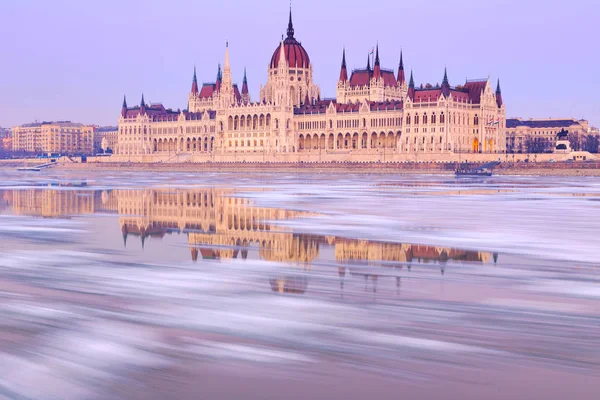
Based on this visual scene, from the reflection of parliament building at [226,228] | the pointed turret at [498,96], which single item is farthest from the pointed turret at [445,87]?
the reflection of parliament building at [226,228]

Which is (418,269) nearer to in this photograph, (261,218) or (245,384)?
(245,384)

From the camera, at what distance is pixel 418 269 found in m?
14.0

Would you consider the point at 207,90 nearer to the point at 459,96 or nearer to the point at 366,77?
the point at 366,77

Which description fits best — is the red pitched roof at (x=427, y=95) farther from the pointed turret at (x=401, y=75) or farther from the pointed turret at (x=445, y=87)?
the pointed turret at (x=401, y=75)

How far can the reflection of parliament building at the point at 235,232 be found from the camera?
15484 mm

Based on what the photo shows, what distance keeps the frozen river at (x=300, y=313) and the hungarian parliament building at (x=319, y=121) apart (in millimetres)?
84776

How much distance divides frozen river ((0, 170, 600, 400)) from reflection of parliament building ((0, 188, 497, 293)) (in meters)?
0.10

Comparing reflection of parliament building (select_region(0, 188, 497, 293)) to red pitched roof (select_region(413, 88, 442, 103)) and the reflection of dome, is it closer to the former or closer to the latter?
the reflection of dome

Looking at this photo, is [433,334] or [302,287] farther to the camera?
[302,287]

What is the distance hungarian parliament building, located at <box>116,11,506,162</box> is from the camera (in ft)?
367

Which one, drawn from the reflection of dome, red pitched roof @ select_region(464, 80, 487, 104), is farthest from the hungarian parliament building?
the reflection of dome

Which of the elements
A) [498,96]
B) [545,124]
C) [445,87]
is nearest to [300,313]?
[445,87]

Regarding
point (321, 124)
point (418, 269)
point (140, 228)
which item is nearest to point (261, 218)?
point (140, 228)

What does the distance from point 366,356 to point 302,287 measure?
396cm
